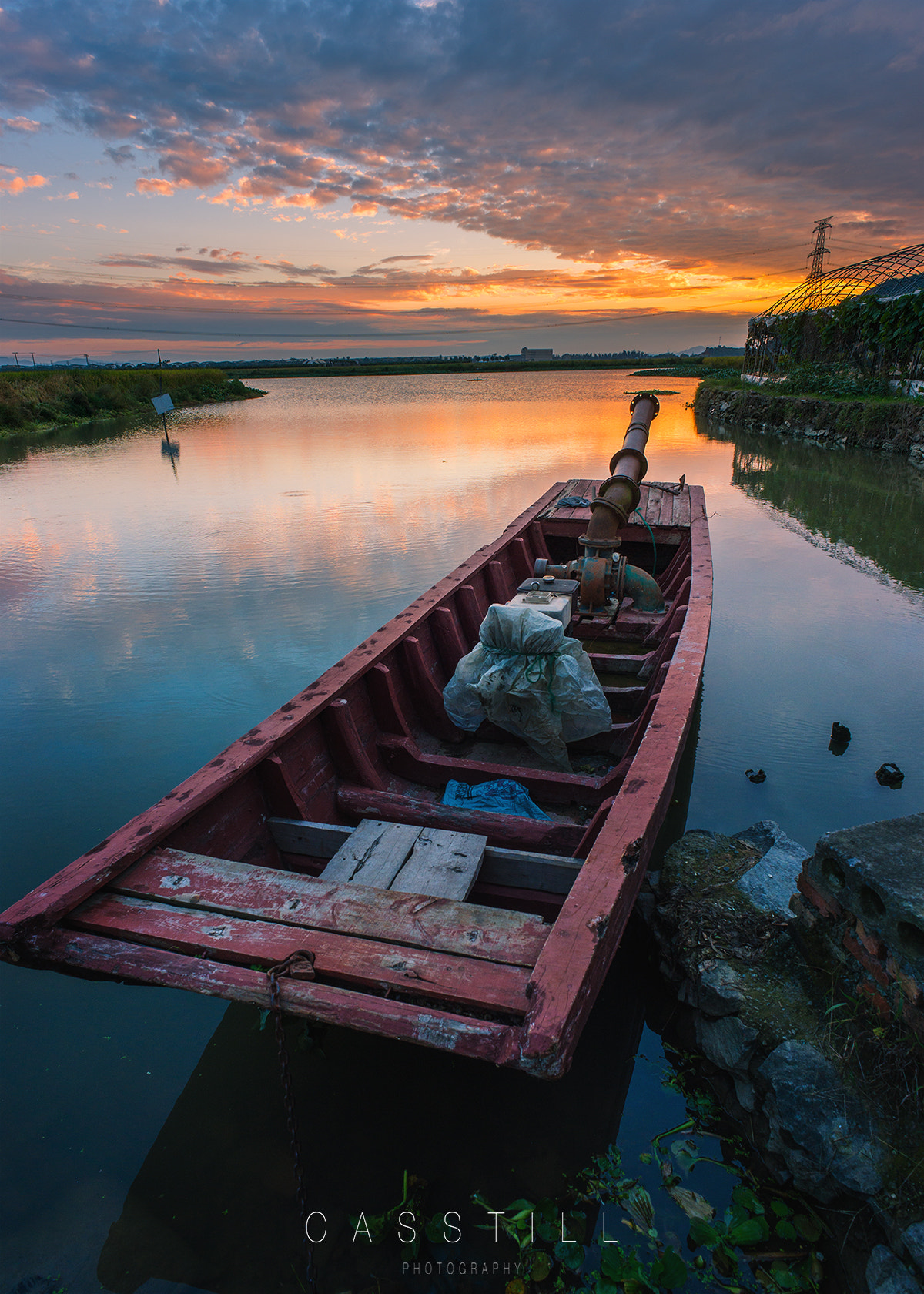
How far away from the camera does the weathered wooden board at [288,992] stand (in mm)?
1779

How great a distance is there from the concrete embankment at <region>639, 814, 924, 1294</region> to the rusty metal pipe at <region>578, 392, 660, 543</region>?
12.8 feet

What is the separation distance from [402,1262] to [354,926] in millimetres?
1038

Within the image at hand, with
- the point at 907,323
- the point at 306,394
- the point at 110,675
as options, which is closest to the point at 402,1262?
the point at 110,675

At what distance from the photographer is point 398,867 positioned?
115 inches

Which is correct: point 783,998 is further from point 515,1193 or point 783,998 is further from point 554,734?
point 554,734

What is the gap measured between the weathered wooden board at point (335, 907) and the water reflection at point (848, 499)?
9.04 metres

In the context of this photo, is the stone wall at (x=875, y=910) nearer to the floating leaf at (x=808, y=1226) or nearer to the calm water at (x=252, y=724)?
the floating leaf at (x=808, y=1226)

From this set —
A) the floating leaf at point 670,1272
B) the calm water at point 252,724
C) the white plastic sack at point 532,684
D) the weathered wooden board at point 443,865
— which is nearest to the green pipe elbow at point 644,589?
the calm water at point 252,724

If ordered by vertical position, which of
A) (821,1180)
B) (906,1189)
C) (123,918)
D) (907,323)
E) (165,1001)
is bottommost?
(165,1001)

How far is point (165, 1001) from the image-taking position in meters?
3.24

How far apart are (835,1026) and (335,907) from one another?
1.85 meters

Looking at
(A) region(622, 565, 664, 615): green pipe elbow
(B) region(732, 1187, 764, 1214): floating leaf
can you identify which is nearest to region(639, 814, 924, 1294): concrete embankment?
(B) region(732, 1187, 764, 1214): floating leaf

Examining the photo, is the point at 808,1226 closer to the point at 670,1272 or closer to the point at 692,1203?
the point at 692,1203

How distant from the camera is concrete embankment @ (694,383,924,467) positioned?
17.7 meters
